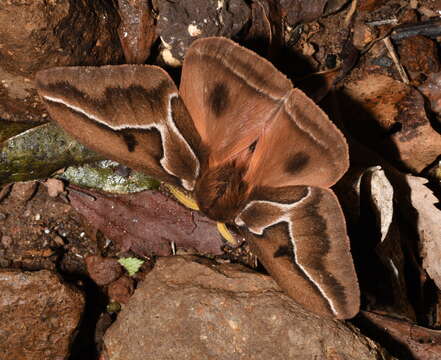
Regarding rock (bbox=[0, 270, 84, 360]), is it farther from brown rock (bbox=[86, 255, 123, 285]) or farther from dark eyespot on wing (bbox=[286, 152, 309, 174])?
dark eyespot on wing (bbox=[286, 152, 309, 174])

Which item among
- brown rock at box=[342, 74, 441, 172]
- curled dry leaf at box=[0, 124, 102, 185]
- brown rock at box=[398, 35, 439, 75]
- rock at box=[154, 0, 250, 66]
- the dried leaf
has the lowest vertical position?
the dried leaf

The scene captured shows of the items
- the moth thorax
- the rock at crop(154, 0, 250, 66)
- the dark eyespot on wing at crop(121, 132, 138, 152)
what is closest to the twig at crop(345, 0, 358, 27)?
the rock at crop(154, 0, 250, 66)

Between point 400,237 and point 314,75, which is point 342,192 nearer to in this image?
point 400,237

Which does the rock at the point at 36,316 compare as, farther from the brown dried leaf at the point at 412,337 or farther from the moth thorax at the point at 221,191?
the brown dried leaf at the point at 412,337

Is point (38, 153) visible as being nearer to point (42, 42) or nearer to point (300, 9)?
point (42, 42)

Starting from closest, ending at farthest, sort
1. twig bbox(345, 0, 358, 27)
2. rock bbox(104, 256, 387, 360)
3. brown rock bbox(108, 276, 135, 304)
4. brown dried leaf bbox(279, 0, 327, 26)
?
rock bbox(104, 256, 387, 360), brown rock bbox(108, 276, 135, 304), brown dried leaf bbox(279, 0, 327, 26), twig bbox(345, 0, 358, 27)

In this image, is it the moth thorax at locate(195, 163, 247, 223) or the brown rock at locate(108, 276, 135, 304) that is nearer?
the moth thorax at locate(195, 163, 247, 223)

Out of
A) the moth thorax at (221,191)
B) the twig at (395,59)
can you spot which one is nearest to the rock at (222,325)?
the moth thorax at (221,191)
